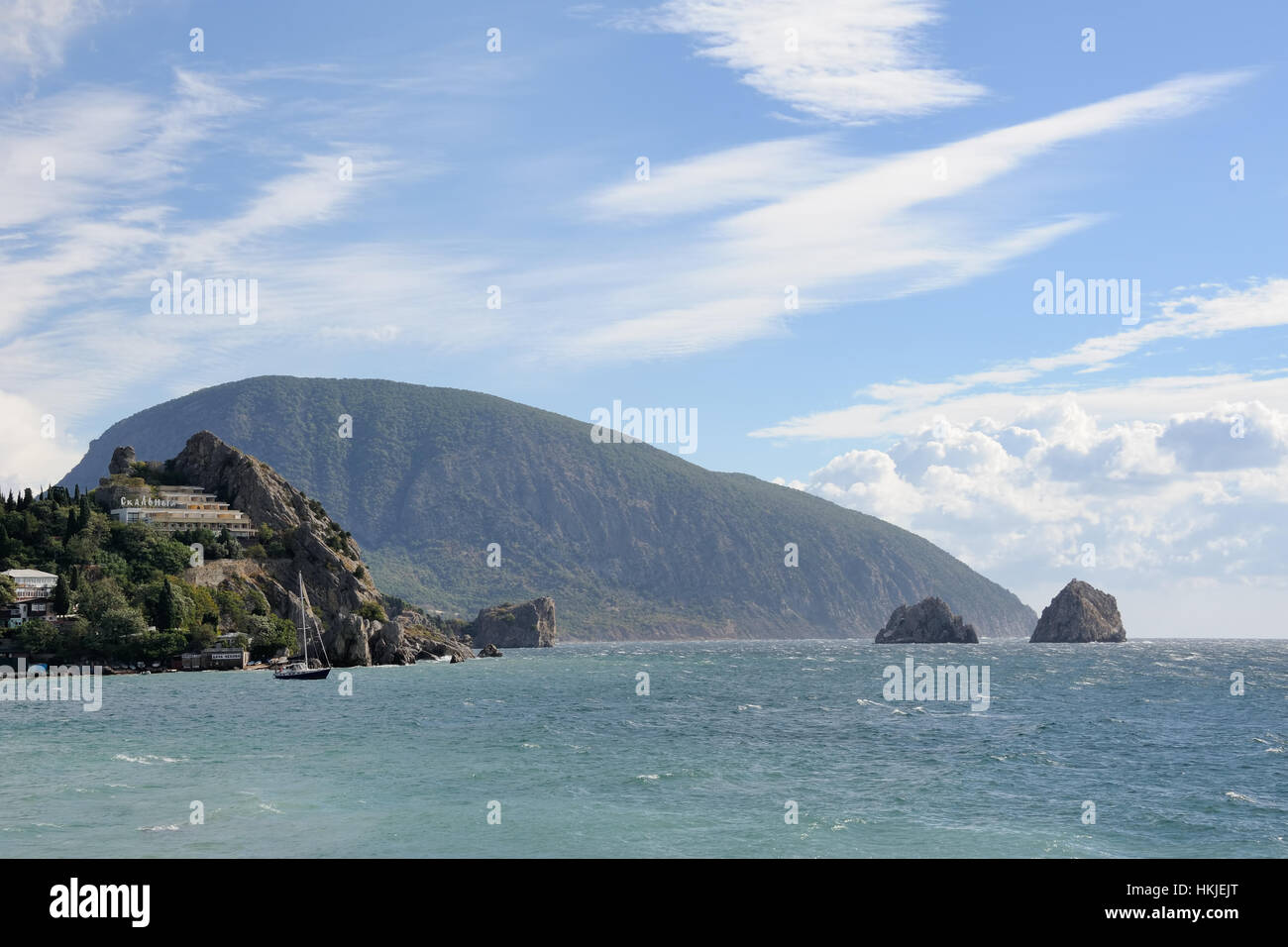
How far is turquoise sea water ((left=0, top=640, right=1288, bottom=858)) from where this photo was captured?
129 feet

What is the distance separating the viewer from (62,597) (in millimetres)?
170750

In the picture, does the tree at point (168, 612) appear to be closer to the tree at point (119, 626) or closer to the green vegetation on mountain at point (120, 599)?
the green vegetation on mountain at point (120, 599)

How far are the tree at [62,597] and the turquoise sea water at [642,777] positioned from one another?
73668 mm

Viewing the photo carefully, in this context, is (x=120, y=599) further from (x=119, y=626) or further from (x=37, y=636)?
(x=37, y=636)

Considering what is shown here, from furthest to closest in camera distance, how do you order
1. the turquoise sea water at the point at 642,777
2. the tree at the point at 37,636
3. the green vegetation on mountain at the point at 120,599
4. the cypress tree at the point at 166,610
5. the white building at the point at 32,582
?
the white building at the point at 32,582 → the cypress tree at the point at 166,610 → the green vegetation on mountain at the point at 120,599 → the tree at the point at 37,636 → the turquoise sea water at the point at 642,777

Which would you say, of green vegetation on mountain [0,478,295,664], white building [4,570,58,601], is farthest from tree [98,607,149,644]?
white building [4,570,58,601]

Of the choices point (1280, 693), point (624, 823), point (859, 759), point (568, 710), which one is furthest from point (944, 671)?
point (624, 823)

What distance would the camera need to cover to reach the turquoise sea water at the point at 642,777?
1551 inches

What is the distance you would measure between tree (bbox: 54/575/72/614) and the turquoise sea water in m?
73.7

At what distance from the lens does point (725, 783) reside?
52.3 meters

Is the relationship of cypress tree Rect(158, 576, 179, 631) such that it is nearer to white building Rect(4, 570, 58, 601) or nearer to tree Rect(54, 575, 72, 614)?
tree Rect(54, 575, 72, 614)

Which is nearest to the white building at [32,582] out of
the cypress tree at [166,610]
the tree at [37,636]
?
the tree at [37,636]
